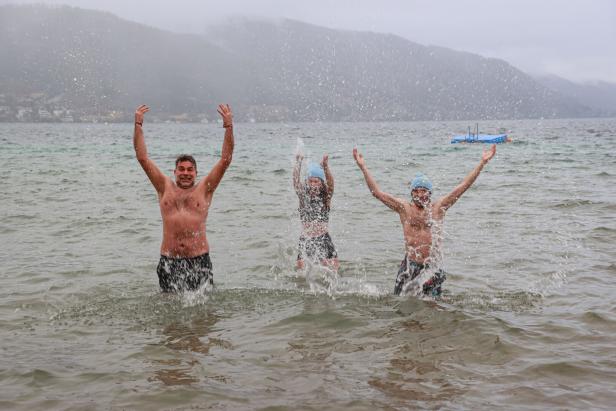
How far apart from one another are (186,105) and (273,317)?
169 meters

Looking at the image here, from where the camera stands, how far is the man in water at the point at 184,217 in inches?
271

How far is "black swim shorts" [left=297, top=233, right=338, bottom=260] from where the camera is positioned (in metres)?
9.24

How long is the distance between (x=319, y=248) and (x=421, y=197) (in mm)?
2341

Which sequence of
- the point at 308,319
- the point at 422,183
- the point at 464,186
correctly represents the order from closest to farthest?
the point at 308,319 → the point at 464,186 → the point at 422,183

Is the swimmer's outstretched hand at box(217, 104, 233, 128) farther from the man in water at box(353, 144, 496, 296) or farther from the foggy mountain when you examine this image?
the foggy mountain

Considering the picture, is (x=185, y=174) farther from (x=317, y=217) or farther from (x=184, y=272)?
(x=317, y=217)

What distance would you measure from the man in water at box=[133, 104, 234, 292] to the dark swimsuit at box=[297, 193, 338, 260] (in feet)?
8.41

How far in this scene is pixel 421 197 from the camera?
24.5 ft

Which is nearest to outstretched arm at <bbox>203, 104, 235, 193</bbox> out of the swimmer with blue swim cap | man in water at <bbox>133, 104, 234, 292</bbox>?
man in water at <bbox>133, 104, 234, 292</bbox>

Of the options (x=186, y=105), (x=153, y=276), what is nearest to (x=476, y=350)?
(x=153, y=276)

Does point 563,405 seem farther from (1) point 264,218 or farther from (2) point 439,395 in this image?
(1) point 264,218

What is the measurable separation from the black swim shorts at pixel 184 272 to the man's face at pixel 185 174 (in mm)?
863

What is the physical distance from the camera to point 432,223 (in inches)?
293

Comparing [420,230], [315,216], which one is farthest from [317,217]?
[420,230]
